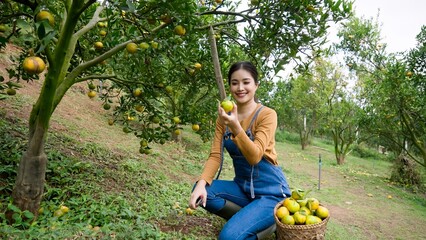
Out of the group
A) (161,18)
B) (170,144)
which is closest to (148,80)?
(161,18)

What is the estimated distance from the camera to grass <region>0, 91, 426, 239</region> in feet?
8.95

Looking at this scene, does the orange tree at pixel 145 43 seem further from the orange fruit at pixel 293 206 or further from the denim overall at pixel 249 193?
the orange fruit at pixel 293 206

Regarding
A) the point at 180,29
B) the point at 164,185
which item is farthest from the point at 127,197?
the point at 180,29

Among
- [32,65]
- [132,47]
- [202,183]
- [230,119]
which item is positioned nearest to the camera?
[32,65]

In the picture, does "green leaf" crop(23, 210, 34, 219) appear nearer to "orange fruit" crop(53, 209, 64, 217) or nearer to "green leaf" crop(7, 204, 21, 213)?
"green leaf" crop(7, 204, 21, 213)

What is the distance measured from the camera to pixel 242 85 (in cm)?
261

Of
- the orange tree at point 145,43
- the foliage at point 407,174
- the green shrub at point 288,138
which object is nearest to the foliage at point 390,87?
the foliage at point 407,174

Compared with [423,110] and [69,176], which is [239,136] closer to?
[69,176]

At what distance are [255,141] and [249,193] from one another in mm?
578

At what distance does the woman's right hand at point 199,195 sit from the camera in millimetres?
2498

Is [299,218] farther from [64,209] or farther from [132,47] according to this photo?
[64,209]

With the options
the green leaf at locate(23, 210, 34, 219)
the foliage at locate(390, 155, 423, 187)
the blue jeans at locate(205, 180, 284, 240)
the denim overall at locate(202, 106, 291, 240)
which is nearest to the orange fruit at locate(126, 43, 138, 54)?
the denim overall at locate(202, 106, 291, 240)

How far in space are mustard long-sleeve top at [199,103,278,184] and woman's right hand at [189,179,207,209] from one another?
0.27 ft

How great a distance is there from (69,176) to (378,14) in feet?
39.5
